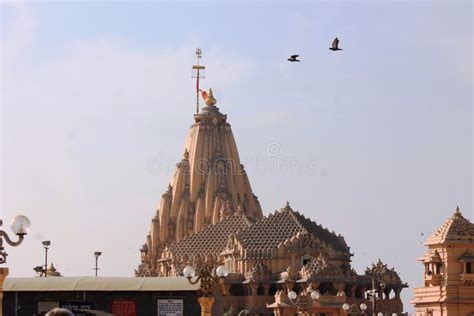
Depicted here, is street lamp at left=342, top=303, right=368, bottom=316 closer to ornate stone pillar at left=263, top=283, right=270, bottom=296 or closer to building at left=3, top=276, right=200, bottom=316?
building at left=3, top=276, right=200, bottom=316

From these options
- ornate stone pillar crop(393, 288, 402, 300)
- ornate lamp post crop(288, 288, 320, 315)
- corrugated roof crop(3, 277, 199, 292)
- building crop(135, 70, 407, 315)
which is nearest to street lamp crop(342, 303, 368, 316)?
ornate lamp post crop(288, 288, 320, 315)

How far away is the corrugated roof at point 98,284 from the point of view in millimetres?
64188

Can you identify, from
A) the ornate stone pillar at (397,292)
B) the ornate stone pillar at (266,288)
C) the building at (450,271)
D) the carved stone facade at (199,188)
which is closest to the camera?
the building at (450,271)

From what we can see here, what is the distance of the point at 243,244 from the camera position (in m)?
107

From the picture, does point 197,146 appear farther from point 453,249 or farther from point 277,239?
point 453,249

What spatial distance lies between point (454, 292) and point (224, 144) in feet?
147

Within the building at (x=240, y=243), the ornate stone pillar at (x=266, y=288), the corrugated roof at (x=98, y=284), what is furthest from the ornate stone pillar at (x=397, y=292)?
the corrugated roof at (x=98, y=284)

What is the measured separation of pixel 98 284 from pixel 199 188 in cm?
6054

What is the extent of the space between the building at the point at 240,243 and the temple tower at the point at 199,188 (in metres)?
0.09

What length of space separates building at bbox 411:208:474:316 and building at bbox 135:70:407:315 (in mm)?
8681

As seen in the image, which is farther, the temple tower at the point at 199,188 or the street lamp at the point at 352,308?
the temple tower at the point at 199,188

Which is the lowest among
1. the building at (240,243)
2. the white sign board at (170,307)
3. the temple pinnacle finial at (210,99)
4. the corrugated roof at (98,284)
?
the white sign board at (170,307)

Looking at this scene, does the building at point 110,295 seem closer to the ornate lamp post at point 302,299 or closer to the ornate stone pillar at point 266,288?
the ornate lamp post at point 302,299

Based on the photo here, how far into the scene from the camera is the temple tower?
124 meters
